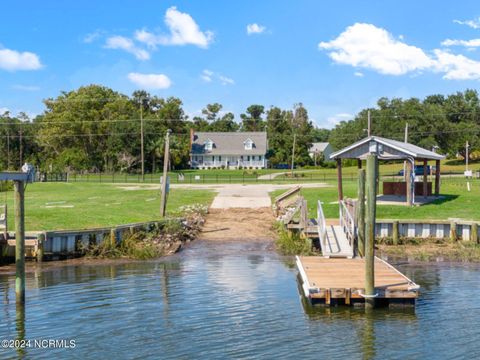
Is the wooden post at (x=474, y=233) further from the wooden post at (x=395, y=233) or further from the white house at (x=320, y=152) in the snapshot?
the white house at (x=320, y=152)

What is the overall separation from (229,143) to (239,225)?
81352mm

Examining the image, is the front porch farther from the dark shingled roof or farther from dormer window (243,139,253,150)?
dormer window (243,139,253,150)

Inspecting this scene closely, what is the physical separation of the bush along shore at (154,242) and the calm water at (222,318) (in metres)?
2.54

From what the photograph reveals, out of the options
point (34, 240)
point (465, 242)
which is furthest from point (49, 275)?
point (465, 242)

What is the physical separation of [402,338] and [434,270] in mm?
7425

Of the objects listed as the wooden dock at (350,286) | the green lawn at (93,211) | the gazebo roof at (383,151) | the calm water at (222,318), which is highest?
the gazebo roof at (383,151)

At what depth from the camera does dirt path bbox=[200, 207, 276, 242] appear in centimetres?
2472

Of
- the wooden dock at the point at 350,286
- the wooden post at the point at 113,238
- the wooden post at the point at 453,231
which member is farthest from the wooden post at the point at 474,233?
the wooden post at the point at 113,238

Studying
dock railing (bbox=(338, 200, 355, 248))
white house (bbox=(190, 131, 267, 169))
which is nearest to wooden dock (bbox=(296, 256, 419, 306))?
dock railing (bbox=(338, 200, 355, 248))

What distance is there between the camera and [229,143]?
10781 centimetres

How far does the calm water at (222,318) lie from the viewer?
10727 mm

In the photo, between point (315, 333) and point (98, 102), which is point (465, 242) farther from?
point (98, 102)

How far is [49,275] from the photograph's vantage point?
694 inches

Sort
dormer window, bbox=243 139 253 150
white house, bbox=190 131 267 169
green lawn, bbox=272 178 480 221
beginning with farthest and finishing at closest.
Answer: dormer window, bbox=243 139 253 150 → white house, bbox=190 131 267 169 → green lawn, bbox=272 178 480 221
